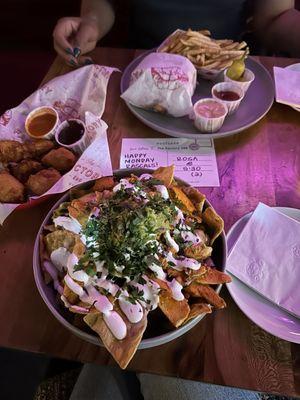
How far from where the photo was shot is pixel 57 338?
2.69 ft

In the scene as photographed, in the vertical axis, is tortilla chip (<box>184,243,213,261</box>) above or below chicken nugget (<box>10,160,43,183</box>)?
above

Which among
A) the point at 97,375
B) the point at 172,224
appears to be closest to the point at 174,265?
the point at 172,224

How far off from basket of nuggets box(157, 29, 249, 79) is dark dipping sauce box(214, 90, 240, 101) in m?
0.10

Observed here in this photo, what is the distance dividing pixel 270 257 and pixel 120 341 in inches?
16.8

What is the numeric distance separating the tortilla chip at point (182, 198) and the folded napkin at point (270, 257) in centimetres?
16

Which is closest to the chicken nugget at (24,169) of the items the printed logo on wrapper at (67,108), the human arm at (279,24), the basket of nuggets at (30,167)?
the basket of nuggets at (30,167)

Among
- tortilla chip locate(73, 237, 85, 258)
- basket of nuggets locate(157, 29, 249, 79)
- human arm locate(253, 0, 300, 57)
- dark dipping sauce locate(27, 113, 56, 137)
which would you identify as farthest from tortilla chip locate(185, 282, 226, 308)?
human arm locate(253, 0, 300, 57)

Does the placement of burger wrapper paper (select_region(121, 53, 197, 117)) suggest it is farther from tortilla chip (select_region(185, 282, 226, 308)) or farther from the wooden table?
tortilla chip (select_region(185, 282, 226, 308))

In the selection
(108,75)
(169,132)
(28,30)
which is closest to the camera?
(169,132)

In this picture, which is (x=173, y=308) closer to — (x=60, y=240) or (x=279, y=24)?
(x=60, y=240)

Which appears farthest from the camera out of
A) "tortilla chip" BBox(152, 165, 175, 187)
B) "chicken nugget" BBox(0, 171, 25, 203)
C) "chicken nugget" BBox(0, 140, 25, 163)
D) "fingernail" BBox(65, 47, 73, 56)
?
"fingernail" BBox(65, 47, 73, 56)

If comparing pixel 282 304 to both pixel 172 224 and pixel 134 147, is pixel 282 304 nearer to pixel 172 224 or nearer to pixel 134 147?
pixel 172 224

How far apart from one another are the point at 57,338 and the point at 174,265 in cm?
31

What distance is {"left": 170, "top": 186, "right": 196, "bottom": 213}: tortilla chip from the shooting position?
84cm
